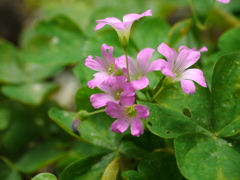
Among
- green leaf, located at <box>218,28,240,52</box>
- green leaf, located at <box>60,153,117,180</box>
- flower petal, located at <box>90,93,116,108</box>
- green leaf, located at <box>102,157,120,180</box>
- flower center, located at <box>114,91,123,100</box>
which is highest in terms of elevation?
flower petal, located at <box>90,93,116,108</box>

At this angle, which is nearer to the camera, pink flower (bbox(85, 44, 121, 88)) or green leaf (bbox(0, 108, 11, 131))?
pink flower (bbox(85, 44, 121, 88))

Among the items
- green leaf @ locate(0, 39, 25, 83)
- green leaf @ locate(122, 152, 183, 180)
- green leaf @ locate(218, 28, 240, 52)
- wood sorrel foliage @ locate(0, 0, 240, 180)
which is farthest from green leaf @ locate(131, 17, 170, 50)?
green leaf @ locate(0, 39, 25, 83)

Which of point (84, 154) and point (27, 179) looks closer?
point (84, 154)

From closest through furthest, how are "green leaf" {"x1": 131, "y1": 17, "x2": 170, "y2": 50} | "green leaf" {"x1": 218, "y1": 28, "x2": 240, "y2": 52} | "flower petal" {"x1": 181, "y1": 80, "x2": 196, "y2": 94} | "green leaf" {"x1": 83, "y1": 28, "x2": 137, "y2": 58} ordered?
"flower petal" {"x1": 181, "y1": 80, "x2": 196, "y2": 94} < "green leaf" {"x1": 218, "y1": 28, "x2": 240, "y2": 52} < "green leaf" {"x1": 83, "y1": 28, "x2": 137, "y2": 58} < "green leaf" {"x1": 131, "y1": 17, "x2": 170, "y2": 50}

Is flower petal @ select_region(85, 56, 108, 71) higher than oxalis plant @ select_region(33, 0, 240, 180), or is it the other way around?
flower petal @ select_region(85, 56, 108, 71)

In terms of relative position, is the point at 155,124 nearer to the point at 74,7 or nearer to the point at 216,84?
the point at 216,84

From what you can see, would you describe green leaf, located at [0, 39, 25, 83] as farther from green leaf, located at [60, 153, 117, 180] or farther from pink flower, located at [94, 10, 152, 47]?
pink flower, located at [94, 10, 152, 47]

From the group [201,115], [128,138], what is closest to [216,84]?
[201,115]

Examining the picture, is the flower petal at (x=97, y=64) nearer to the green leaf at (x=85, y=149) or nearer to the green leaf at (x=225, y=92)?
the green leaf at (x=225, y=92)
